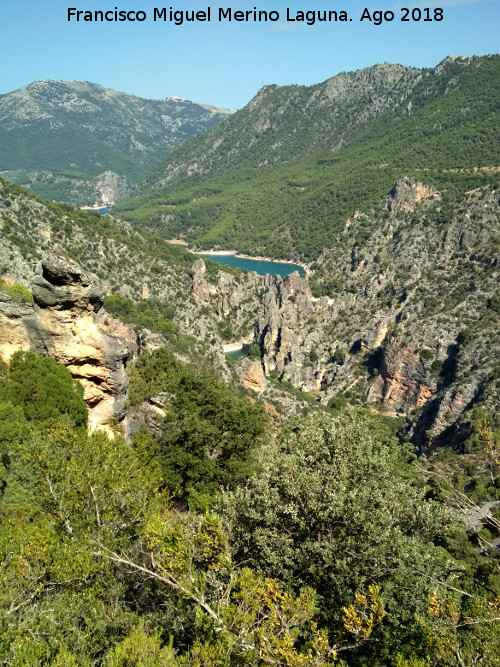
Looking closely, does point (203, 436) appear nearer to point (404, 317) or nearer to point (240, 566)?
point (240, 566)

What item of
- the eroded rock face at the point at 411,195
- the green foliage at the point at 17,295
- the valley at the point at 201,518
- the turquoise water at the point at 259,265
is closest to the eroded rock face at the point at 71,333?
the valley at the point at 201,518

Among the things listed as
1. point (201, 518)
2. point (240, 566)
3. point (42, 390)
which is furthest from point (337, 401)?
point (201, 518)

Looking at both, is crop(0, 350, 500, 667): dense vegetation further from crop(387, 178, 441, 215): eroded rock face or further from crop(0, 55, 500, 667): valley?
crop(387, 178, 441, 215): eroded rock face

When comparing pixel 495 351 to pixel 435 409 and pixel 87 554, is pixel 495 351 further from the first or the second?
pixel 87 554

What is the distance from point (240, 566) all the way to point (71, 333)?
11.7 metres

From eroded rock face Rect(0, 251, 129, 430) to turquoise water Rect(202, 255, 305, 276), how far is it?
141 metres

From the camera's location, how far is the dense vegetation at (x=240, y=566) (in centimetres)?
811

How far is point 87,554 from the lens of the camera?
9.66 metres

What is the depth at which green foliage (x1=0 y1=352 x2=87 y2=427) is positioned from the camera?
682 inches

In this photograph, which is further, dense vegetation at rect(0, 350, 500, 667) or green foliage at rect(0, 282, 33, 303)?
green foliage at rect(0, 282, 33, 303)

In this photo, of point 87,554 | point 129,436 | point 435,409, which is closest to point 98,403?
point 129,436

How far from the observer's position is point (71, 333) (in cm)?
1912

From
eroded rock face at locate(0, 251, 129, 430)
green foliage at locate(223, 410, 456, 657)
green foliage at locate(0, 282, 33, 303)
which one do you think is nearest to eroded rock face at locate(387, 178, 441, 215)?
green foliage at locate(0, 282, 33, 303)

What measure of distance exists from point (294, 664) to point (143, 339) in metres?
42.8
